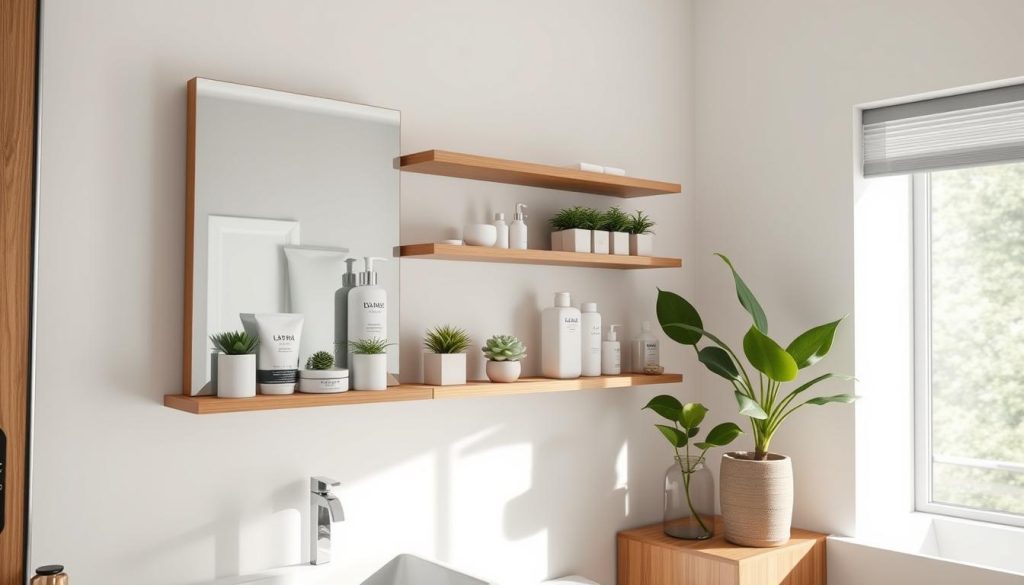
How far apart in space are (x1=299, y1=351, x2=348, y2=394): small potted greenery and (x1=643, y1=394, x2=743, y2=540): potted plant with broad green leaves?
0.91 m

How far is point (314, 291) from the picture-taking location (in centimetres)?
176

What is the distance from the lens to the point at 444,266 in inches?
80.5

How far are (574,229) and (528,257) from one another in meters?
0.21

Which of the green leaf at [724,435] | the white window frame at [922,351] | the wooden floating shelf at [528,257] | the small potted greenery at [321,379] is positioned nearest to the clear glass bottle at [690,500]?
the green leaf at [724,435]

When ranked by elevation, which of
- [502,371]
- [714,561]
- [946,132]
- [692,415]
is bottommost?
[714,561]

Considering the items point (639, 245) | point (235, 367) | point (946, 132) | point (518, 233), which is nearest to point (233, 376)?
point (235, 367)

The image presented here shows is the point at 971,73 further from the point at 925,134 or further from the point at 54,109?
the point at 54,109

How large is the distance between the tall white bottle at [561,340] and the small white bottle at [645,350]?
258mm

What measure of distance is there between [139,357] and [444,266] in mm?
723

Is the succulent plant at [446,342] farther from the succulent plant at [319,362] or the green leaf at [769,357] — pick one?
the green leaf at [769,357]

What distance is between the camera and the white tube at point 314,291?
5.71 feet

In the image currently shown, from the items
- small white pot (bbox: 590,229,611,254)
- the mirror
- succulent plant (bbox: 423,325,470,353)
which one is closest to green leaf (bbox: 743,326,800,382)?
small white pot (bbox: 590,229,611,254)

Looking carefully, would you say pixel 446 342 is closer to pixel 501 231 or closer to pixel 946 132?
pixel 501 231

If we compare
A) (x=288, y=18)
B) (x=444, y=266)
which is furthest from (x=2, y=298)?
(x=444, y=266)
